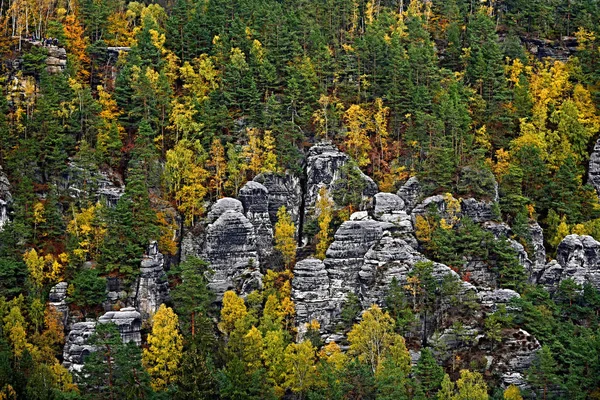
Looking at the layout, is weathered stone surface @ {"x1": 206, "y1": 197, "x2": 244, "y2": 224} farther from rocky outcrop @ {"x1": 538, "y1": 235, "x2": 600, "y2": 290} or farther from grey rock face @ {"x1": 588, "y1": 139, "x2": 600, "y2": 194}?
grey rock face @ {"x1": 588, "y1": 139, "x2": 600, "y2": 194}

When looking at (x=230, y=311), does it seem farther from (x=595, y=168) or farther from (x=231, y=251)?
(x=595, y=168)

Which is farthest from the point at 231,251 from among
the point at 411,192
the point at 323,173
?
the point at 411,192

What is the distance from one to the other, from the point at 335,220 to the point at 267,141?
9356 mm

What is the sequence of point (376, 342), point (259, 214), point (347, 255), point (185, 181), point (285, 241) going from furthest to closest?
point (185, 181) → point (259, 214) → point (285, 241) → point (347, 255) → point (376, 342)

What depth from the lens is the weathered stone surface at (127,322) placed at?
7225cm

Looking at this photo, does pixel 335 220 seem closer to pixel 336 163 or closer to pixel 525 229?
pixel 336 163

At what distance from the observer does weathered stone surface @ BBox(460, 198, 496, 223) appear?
82250 mm

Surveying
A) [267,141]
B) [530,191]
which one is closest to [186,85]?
[267,141]

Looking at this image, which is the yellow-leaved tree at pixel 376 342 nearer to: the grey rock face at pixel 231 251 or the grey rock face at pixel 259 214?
the grey rock face at pixel 231 251

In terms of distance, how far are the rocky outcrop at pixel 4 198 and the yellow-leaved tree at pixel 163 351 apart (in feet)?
50.0

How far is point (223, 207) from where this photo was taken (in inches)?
3145

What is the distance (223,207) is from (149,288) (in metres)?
9.16

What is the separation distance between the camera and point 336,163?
276 feet

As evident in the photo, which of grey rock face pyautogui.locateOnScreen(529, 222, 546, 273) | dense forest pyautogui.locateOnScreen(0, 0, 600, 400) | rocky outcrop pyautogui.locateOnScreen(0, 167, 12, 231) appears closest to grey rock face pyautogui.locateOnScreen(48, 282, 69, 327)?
dense forest pyautogui.locateOnScreen(0, 0, 600, 400)
